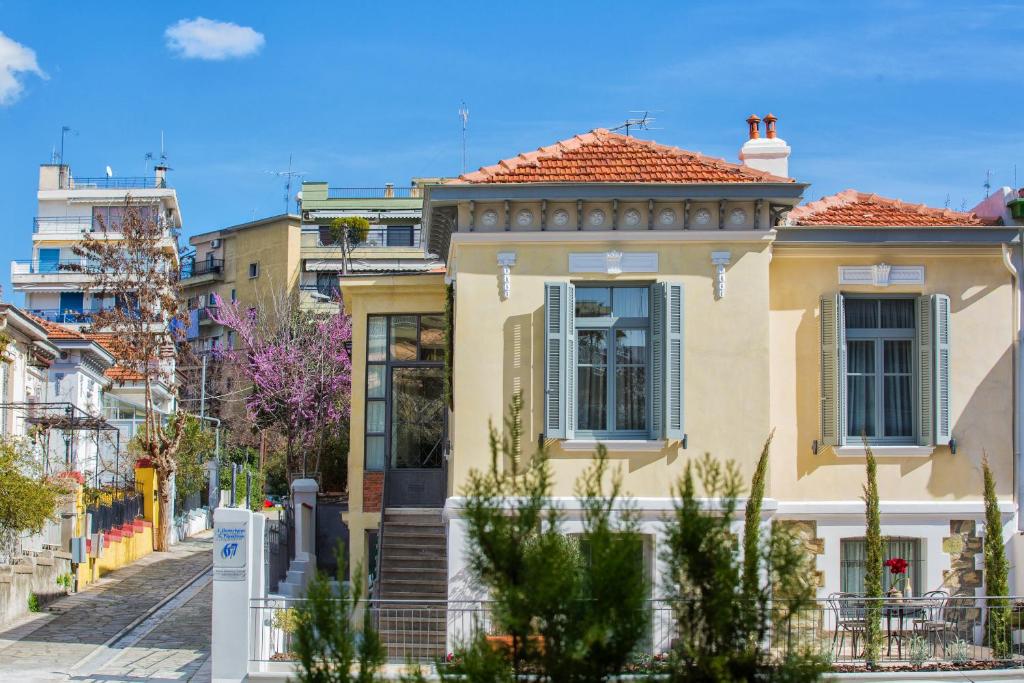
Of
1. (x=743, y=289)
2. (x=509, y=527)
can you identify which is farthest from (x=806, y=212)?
(x=509, y=527)

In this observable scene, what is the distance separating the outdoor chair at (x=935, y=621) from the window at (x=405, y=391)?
7.40 metres

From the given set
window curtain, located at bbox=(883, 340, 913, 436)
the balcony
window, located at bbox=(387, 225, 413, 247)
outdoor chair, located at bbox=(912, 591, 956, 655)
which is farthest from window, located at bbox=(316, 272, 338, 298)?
outdoor chair, located at bbox=(912, 591, 956, 655)

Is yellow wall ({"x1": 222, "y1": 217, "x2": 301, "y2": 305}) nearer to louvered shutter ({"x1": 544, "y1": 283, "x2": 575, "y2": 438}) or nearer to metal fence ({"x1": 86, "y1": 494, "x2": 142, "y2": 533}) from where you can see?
metal fence ({"x1": 86, "y1": 494, "x2": 142, "y2": 533})

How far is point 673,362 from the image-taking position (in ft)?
52.0

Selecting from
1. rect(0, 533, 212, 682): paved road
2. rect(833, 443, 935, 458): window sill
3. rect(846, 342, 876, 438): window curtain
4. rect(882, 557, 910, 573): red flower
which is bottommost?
rect(0, 533, 212, 682): paved road

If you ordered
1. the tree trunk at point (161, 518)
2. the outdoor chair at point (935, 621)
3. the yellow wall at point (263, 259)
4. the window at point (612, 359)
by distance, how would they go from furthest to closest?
the yellow wall at point (263, 259), the tree trunk at point (161, 518), the window at point (612, 359), the outdoor chair at point (935, 621)

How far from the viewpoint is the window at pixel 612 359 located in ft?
52.6

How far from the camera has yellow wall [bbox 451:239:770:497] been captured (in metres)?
16.0

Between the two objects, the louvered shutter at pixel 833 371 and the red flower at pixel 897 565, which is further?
the louvered shutter at pixel 833 371

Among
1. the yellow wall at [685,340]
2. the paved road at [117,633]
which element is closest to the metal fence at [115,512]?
the paved road at [117,633]

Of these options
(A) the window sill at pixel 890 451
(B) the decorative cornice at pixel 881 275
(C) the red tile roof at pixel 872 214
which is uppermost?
(C) the red tile roof at pixel 872 214

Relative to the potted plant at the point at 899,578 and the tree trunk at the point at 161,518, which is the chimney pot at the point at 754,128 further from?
the tree trunk at the point at 161,518

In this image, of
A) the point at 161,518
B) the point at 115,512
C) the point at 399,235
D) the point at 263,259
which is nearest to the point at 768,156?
the point at 115,512

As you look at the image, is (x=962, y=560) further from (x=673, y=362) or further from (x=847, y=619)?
(x=673, y=362)
